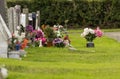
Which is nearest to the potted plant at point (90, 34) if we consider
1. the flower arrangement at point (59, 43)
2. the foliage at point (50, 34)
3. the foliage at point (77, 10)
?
the foliage at point (50, 34)

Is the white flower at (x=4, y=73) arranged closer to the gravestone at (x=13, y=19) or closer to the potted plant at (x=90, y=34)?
the gravestone at (x=13, y=19)

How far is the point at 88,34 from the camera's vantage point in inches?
876

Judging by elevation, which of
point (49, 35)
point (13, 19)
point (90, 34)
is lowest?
point (90, 34)

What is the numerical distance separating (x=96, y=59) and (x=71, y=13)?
2575cm

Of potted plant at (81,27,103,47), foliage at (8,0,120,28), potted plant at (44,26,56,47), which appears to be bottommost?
foliage at (8,0,120,28)

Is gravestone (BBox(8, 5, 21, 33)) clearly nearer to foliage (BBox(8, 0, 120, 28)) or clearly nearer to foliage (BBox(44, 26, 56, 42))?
foliage (BBox(44, 26, 56, 42))

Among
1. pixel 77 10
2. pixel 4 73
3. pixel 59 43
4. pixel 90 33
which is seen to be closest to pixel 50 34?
pixel 59 43

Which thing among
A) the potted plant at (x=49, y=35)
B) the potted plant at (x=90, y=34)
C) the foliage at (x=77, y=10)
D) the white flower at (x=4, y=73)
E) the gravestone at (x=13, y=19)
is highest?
the white flower at (x=4, y=73)

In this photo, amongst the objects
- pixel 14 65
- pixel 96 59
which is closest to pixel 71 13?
pixel 96 59

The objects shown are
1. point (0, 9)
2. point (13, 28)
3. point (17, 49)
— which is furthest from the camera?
point (13, 28)

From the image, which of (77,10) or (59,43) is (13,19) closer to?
(59,43)

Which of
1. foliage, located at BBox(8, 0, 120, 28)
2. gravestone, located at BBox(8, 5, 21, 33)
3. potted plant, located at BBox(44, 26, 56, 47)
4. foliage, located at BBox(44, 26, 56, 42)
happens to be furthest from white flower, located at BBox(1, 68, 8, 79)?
foliage, located at BBox(8, 0, 120, 28)

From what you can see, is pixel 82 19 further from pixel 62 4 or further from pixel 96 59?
pixel 96 59

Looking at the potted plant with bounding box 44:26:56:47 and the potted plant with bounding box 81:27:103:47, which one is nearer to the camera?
the potted plant with bounding box 44:26:56:47
